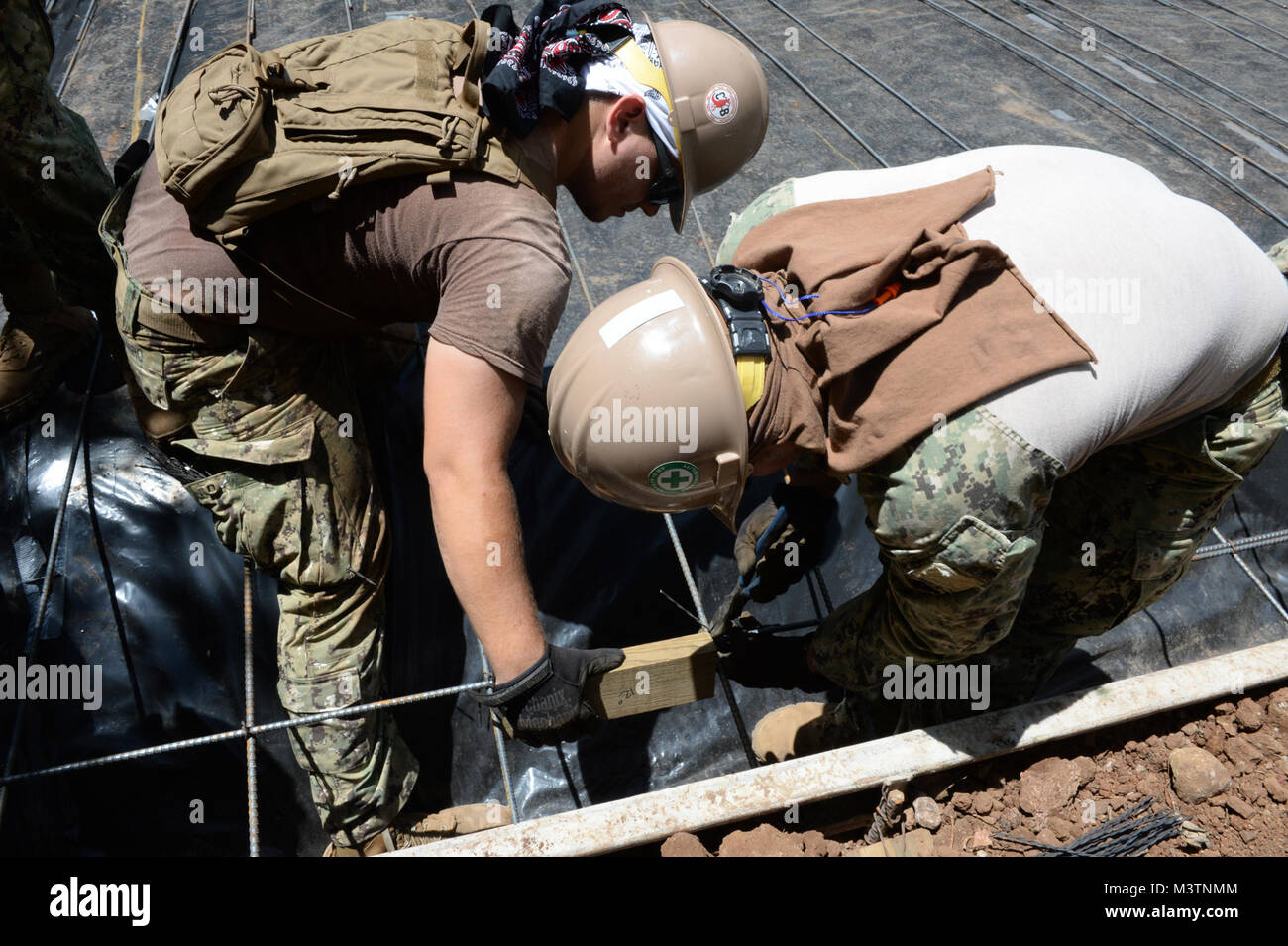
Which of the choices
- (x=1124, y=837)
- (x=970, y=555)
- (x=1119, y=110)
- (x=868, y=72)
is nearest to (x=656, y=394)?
(x=970, y=555)

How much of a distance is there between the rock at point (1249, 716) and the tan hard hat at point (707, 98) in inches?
76.4

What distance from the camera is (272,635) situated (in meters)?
2.65

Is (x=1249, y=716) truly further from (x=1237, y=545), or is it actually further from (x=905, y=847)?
(x=905, y=847)

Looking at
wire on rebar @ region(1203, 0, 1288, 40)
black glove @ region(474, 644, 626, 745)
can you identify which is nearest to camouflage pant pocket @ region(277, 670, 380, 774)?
black glove @ region(474, 644, 626, 745)

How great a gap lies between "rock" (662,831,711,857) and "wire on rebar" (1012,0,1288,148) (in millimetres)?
4430

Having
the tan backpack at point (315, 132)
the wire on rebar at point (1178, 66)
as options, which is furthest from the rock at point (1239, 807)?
the wire on rebar at point (1178, 66)

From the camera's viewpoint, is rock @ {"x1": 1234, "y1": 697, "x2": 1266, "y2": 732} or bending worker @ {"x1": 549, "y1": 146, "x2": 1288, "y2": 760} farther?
rock @ {"x1": 1234, "y1": 697, "x2": 1266, "y2": 732}

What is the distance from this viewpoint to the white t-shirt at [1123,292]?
1.67 meters

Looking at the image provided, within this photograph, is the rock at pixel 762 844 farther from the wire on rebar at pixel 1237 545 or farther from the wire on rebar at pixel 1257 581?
the wire on rebar at pixel 1257 581

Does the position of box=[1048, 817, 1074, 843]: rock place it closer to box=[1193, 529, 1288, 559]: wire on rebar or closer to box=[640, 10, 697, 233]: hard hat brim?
box=[1193, 529, 1288, 559]: wire on rebar

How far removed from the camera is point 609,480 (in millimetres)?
1896

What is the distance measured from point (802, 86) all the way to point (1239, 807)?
3555 mm

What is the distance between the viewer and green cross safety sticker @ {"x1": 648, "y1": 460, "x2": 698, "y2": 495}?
182cm

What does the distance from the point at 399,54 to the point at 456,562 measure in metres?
1.15
